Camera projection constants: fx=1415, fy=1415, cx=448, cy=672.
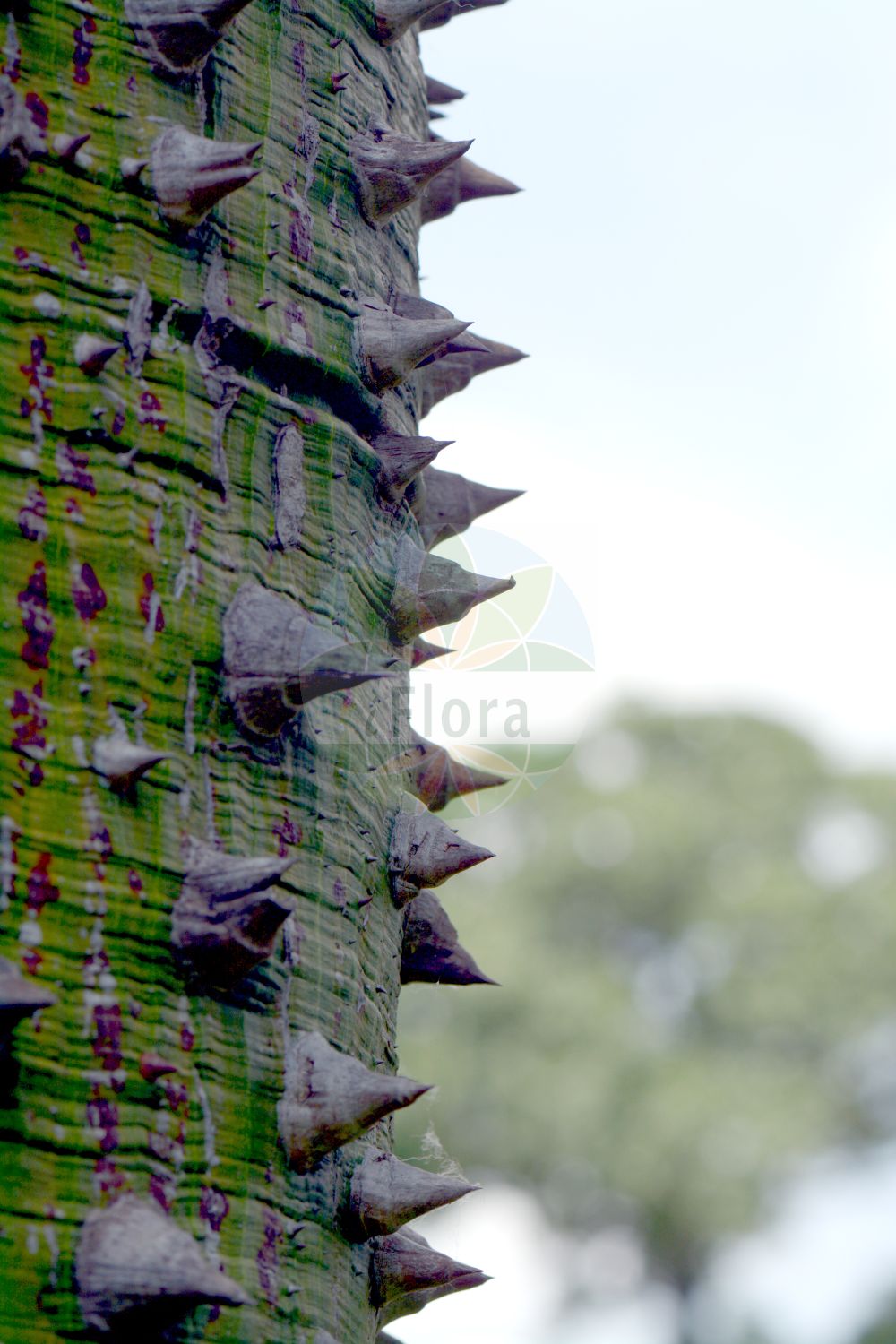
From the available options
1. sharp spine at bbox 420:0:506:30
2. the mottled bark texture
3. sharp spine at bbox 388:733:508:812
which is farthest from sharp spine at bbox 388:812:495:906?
sharp spine at bbox 420:0:506:30

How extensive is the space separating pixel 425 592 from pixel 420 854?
0.29 meters

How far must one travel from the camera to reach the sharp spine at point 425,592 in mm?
1511

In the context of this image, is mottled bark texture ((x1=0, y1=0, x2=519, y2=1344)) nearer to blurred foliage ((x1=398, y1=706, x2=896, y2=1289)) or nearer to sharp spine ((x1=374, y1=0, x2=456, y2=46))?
sharp spine ((x1=374, y1=0, x2=456, y2=46))

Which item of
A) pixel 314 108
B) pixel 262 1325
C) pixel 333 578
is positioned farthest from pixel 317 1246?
pixel 314 108

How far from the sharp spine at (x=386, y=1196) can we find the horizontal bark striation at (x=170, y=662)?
23mm

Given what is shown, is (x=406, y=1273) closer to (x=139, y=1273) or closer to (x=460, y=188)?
(x=139, y=1273)

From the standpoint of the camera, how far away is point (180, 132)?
1.24 meters

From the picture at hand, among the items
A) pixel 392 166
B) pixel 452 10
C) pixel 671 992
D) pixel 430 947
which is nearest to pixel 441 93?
pixel 452 10

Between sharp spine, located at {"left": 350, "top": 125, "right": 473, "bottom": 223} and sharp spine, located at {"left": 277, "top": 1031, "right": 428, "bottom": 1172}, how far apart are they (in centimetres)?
90

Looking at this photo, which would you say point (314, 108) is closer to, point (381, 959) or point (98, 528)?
point (98, 528)

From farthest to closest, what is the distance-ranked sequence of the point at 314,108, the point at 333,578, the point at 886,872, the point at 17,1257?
the point at 886,872, the point at 314,108, the point at 333,578, the point at 17,1257

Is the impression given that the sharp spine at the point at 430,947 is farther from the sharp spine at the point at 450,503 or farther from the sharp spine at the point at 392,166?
the sharp spine at the point at 392,166

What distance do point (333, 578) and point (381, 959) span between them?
381 millimetres

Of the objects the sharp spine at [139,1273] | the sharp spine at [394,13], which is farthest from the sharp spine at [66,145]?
the sharp spine at [139,1273]
